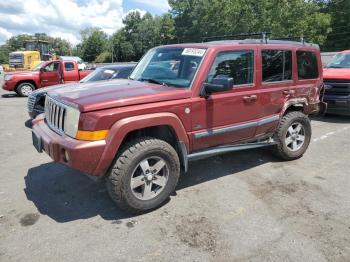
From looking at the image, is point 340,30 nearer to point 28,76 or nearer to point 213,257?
point 28,76

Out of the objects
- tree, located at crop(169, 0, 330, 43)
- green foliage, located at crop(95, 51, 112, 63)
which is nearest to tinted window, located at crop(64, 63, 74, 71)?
tree, located at crop(169, 0, 330, 43)

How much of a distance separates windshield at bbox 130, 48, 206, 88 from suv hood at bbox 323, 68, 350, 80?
5866 millimetres

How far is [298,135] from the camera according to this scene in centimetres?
576

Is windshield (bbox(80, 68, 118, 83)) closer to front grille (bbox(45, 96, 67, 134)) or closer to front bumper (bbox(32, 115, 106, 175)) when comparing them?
front grille (bbox(45, 96, 67, 134))

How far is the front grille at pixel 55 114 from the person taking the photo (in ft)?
12.7

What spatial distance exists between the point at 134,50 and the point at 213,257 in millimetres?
81585

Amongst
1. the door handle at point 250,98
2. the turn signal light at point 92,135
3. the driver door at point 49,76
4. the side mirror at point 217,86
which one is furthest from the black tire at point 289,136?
the driver door at point 49,76

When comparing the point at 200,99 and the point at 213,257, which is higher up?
the point at 200,99

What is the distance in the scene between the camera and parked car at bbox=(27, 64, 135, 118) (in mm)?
8016

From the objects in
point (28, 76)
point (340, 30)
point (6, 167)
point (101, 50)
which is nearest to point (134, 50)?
point (101, 50)

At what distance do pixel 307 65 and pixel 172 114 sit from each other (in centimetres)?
302

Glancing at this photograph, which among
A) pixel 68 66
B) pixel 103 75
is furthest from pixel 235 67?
pixel 68 66

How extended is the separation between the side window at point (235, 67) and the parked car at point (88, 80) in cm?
435

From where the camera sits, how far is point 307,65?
570cm
